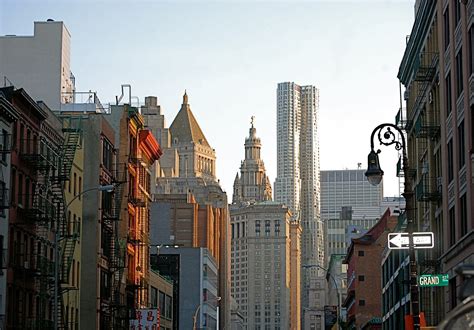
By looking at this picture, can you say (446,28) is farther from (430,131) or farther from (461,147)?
(461,147)

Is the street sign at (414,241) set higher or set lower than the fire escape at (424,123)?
lower

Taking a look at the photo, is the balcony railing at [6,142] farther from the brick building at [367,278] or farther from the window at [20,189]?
the brick building at [367,278]

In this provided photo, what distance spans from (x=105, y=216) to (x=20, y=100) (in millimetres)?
21459

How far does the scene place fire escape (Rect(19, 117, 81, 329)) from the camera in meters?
55.3

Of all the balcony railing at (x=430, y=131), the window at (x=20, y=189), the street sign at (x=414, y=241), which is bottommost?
the street sign at (x=414, y=241)

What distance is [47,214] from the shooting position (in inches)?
2299

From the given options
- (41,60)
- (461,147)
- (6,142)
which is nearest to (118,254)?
(41,60)

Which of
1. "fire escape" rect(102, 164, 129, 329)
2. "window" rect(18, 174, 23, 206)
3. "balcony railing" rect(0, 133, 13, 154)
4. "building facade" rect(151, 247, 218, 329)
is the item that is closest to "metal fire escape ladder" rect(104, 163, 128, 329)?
"fire escape" rect(102, 164, 129, 329)

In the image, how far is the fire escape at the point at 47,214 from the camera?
55.3 m

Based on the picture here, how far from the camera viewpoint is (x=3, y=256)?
49.9 metres

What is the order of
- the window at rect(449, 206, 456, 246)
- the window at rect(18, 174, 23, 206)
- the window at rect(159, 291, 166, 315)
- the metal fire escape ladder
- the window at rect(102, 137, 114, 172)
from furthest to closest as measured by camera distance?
the window at rect(159, 291, 166, 315) < the metal fire escape ladder < the window at rect(102, 137, 114, 172) < the window at rect(18, 174, 23, 206) < the window at rect(449, 206, 456, 246)

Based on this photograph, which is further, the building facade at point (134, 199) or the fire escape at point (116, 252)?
the building facade at point (134, 199)

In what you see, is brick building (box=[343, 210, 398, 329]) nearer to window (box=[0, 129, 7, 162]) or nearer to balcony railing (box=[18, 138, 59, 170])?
balcony railing (box=[18, 138, 59, 170])

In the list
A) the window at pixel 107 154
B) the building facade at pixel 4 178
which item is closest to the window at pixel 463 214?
the building facade at pixel 4 178
